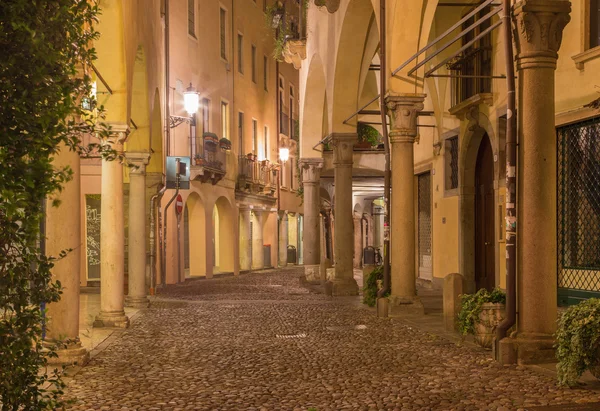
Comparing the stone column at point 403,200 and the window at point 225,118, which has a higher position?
the window at point 225,118

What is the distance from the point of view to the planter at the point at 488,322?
30.2ft

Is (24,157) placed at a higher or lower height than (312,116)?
lower

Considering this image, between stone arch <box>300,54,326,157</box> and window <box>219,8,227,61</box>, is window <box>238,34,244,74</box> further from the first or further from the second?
stone arch <box>300,54,326,157</box>

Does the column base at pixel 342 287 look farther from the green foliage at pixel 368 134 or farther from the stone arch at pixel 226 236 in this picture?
the stone arch at pixel 226 236

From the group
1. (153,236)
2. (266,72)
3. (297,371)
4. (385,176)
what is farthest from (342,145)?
(266,72)

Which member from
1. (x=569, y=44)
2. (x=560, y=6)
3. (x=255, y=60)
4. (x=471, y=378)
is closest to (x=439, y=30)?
(x=569, y=44)

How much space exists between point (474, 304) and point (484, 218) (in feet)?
26.3

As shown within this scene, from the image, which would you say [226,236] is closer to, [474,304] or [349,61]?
[349,61]

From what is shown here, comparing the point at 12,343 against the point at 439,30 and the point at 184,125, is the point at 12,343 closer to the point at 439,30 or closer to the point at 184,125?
the point at 439,30

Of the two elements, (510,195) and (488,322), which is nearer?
(510,195)

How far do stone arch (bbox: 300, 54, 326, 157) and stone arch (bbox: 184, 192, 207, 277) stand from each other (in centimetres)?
470

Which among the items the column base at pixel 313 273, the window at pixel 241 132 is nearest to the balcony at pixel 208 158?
the window at pixel 241 132

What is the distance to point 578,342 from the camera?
6.64m

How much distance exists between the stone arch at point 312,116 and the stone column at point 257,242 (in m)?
10.7
